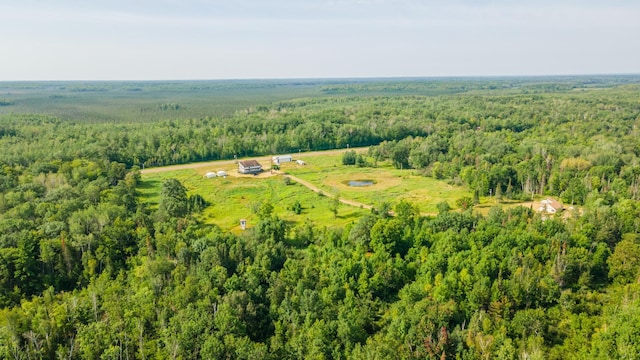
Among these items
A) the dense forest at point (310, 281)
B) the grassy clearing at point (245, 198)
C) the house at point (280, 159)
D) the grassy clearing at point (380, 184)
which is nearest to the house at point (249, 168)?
the grassy clearing at point (245, 198)

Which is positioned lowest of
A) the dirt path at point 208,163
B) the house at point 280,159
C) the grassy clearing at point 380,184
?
the grassy clearing at point 380,184

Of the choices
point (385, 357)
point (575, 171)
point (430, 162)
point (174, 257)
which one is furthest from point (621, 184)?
point (174, 257)

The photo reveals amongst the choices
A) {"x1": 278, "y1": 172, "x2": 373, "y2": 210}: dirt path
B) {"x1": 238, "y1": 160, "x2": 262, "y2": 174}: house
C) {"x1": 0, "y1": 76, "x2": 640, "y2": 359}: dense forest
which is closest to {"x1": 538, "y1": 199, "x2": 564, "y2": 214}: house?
{"x1": 0, "y1": 76, "x2": 640, "y2": 359}: dense forest

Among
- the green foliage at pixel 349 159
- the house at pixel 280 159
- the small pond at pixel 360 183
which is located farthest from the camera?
the green foliage at pixel 349 159

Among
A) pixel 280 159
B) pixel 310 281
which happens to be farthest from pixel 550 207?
pixel 280 159

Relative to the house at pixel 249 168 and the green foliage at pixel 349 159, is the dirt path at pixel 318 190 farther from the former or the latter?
the green foliage at pixel 349 159

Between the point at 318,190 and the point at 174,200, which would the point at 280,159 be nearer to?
the point at 318,190

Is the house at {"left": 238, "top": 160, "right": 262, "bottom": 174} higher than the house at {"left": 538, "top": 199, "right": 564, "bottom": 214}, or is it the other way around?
the house at {"left": 238, "top": 160, "right": 262, "bottom": 174}

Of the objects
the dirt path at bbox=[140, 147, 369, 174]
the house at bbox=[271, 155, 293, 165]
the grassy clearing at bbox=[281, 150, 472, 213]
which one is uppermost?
the house at bbox=[271, 155, 293, 165]

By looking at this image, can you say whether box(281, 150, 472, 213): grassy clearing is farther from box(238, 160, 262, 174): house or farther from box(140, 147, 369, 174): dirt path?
box(140, 147, 369, 174): dirt path

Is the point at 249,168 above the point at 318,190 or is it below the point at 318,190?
above

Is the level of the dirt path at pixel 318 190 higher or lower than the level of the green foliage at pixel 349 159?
lower

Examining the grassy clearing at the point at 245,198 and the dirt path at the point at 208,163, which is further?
the dirt path at the point at 208,163

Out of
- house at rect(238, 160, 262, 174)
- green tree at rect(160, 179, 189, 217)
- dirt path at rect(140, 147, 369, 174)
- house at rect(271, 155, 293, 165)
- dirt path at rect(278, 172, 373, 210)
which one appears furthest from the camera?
house at rect(271, 155, 293, 165)
